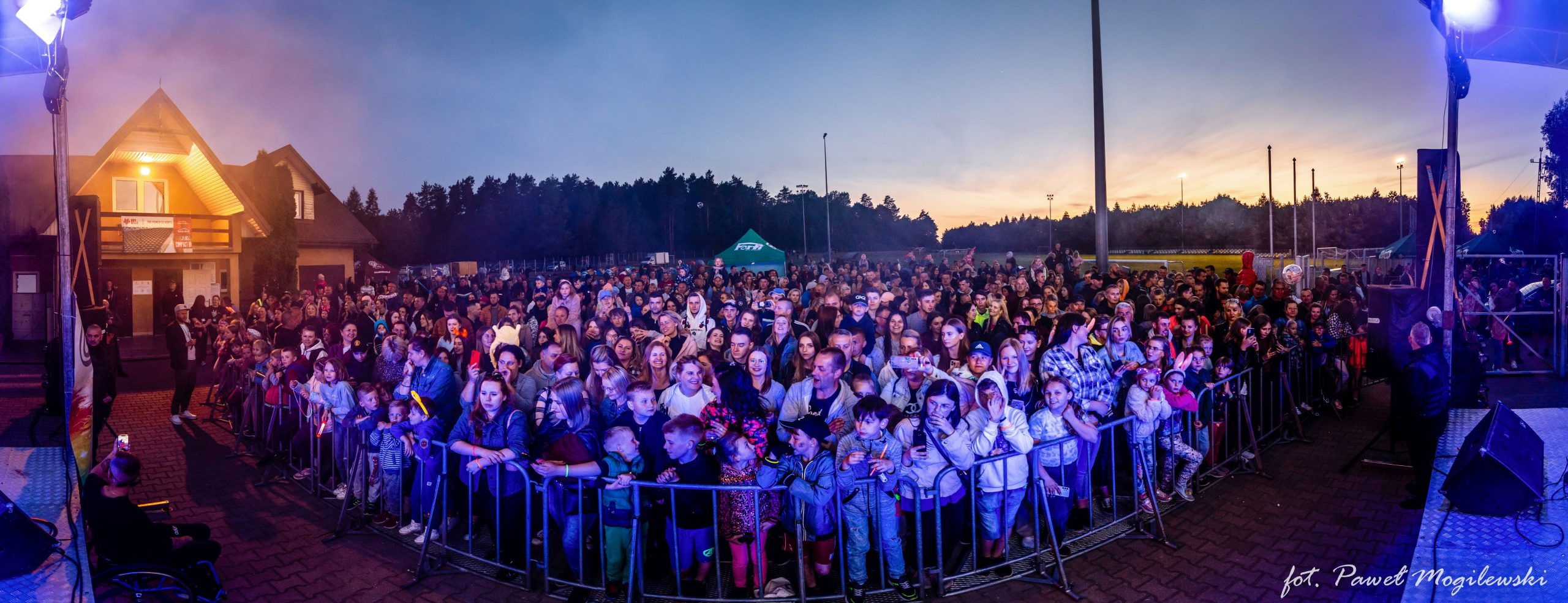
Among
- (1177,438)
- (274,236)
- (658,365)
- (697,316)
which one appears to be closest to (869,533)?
(658,365)

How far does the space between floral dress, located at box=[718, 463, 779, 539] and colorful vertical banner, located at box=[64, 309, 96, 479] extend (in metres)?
6.49

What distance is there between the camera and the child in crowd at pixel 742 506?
14.8 ft

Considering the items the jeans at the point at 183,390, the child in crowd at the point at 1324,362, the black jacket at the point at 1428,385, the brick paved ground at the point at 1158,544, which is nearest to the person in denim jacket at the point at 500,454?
the brick paved ground at the point at 1158,544

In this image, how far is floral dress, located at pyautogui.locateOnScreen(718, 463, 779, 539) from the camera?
14.9ft

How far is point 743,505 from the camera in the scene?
4.59m

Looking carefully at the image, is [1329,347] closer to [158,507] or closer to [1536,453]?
[1536,453]

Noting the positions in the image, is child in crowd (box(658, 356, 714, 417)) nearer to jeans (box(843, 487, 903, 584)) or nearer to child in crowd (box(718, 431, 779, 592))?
child in crowd (box(718, 431, 779, 592))

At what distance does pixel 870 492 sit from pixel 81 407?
8.16 m

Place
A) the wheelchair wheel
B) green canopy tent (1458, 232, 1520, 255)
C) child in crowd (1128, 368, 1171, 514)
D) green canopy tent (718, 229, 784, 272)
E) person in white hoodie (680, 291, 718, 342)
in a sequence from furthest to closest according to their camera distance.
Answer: green canopy tent (718, 229, 784, 272) < green canopy tent (1458, 232, 1520, 255) < person in white hoodie (680, 291, 718, 342) < child in crowd (1128, 368, 1171, 514) < the wheelchair wheel

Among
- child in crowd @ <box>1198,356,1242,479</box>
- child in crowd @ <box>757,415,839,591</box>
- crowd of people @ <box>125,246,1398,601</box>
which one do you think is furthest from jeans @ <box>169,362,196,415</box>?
child in crowd @ <box>1198,356,1242,479</box>

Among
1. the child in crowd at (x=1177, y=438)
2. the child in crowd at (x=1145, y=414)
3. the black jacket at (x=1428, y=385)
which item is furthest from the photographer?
the black jacket at (x=1428, y=385)

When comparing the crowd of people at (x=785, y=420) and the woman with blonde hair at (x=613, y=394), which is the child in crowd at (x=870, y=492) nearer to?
the crowd of people at (x=785, y=420)

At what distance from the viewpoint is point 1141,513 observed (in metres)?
5.70

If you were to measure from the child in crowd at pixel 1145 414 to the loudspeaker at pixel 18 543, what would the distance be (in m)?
7.97
